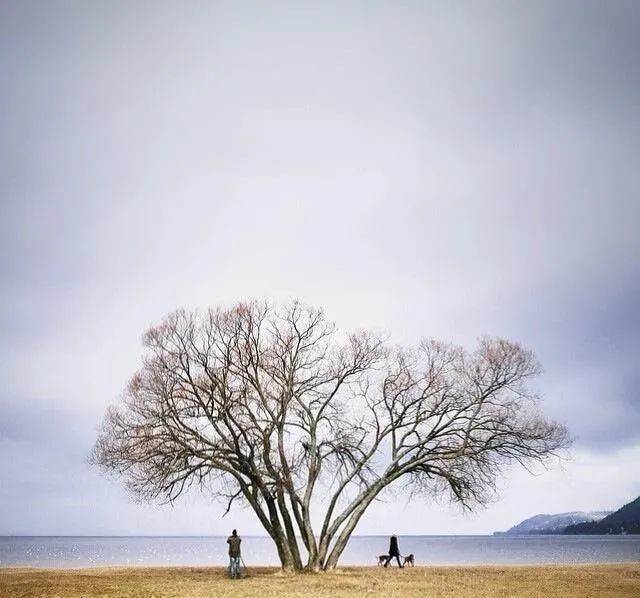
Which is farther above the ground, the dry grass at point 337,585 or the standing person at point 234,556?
the standing person at point 234,556

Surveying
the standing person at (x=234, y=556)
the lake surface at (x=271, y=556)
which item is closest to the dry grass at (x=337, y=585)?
the standing person at (x=234, y=556)

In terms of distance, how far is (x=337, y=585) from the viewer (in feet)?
69.8

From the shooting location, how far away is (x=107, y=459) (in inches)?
997

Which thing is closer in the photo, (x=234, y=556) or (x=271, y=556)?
(x=234, y=556)

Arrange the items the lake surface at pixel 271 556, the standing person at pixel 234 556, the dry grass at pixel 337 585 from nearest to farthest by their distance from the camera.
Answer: the dry grass at pixel 337 585 < the standing person at pixel 234 556 < the lake surface at pixel 271 556

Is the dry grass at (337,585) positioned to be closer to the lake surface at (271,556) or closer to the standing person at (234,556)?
the standing person at (234,556)

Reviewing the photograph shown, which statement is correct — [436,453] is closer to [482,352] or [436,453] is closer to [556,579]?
[482,352]

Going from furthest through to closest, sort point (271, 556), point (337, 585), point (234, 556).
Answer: point (271, 556) → point (234, 556) → point (337, 585)

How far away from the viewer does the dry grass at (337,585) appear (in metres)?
18.3

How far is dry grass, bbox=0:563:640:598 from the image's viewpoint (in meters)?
18.3

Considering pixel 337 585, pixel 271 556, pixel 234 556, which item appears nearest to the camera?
pixel 337 585

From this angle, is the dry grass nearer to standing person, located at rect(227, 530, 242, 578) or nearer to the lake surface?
standing person, located at rect(227, 530, 242, 578)

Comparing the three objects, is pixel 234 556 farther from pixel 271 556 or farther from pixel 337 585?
pixel 271 556

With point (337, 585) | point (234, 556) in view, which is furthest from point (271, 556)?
point (337, 585)
